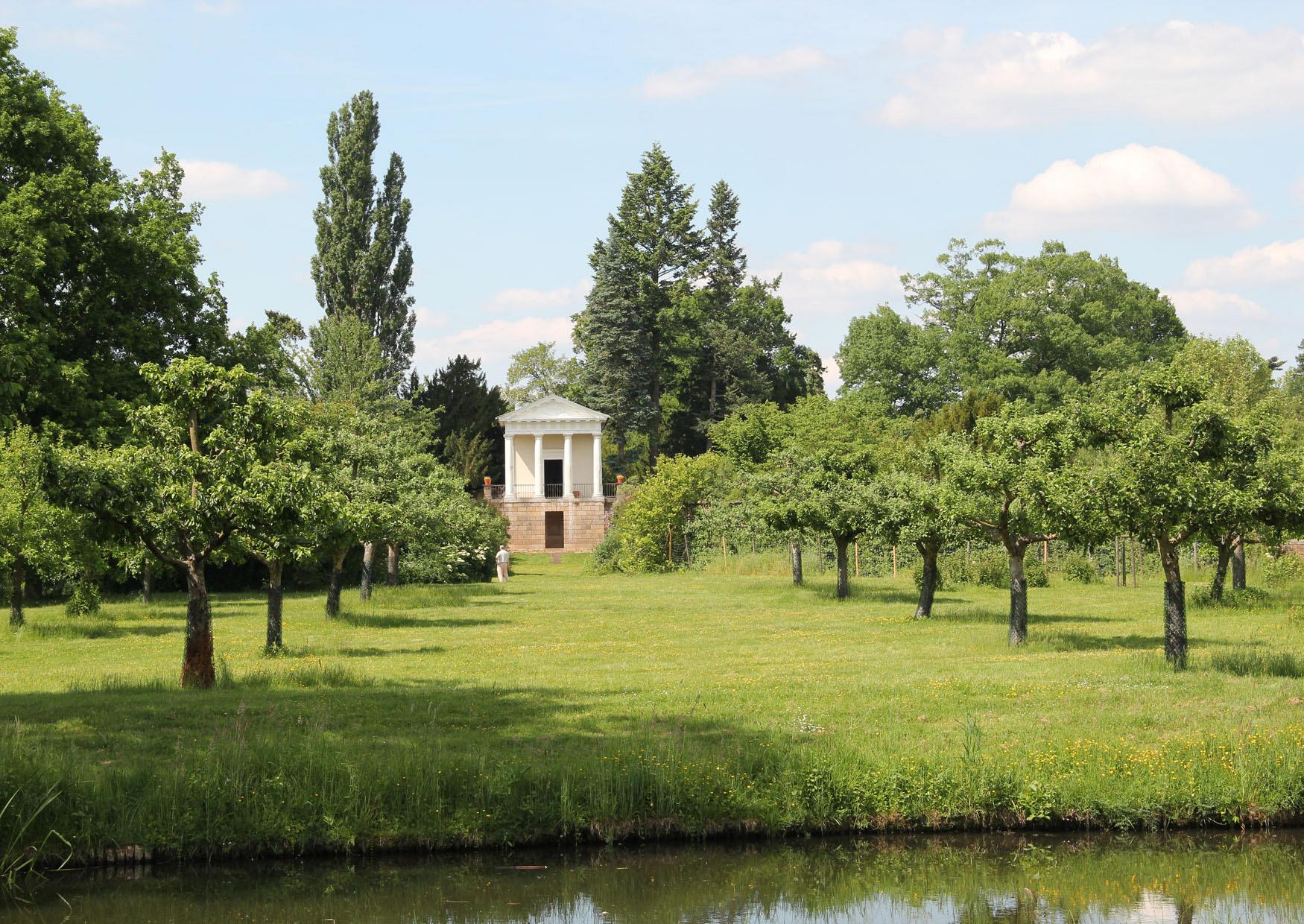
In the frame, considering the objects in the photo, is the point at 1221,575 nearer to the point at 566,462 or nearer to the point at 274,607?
the point at 274,607

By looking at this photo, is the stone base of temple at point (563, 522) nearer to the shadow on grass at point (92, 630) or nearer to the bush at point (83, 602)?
the bush at point (83, 602)

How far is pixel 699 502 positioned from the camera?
181 ft

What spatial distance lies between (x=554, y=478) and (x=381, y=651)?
55.3 metres

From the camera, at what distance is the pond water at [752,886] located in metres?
11.3

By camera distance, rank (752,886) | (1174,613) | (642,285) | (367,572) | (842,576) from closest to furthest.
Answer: (752,886), (1174,613), (367,572), (842,576), (642,285)

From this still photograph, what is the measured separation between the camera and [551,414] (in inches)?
2995

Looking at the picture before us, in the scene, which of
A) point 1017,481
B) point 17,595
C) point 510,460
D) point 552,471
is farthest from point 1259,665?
point 552,471

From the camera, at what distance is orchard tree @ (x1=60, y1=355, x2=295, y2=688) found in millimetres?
18312

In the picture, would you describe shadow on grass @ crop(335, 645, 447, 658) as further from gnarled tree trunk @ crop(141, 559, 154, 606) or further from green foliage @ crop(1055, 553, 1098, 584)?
green foliage @ crop(1055, 553, 1098, 584)

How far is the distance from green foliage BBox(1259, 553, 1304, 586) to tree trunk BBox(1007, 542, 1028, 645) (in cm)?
1527

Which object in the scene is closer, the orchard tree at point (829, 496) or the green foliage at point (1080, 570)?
the orchard tree at point (829, 496)

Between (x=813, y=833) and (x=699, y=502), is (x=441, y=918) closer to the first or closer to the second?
(x=813, y=833)

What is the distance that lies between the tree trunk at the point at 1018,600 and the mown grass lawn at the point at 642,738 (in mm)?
405

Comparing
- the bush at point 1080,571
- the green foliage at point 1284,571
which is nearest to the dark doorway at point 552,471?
the bush at point 1080,571
